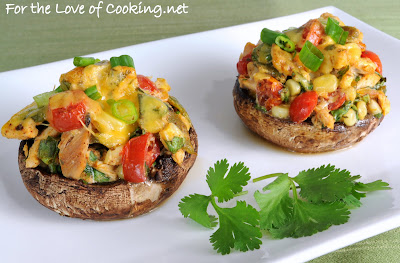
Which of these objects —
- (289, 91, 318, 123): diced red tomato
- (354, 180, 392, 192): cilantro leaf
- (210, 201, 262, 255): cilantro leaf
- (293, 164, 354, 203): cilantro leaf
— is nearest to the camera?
(210, 201, 262, 255): cilantro leaf

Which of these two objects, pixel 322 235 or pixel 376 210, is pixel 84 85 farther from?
pixel 376 210

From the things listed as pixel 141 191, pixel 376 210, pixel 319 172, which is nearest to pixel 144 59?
pixel 141 191

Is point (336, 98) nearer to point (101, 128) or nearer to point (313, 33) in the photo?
point (313, 33)

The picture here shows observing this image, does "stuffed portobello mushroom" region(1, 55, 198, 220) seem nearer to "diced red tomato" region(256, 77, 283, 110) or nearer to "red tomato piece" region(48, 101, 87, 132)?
"red tomato piece" region(48, 101, 87, 132)

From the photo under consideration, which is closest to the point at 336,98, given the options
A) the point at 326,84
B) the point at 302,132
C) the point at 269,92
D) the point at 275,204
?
the point at 326,84

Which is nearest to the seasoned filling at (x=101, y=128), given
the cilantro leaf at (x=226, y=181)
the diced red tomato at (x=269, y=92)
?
the cilantro leaf at (x=226, y=181)

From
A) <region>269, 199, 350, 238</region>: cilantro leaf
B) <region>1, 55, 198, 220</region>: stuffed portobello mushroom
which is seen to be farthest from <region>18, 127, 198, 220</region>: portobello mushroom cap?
<region>269, 199, 350, 238</region>: cilantro leaf

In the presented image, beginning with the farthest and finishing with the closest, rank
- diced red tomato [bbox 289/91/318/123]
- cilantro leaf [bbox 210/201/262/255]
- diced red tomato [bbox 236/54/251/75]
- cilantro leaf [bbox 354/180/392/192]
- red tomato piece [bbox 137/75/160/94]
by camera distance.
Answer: diced red tomato [bbox 236/54/251/75] < diced red tomato [bbox 289/91/318/123] < red tomato piece [bbox 137/75/160/94] < cilantro leaf [bbox 354/180/392/192] < cilantro leaf [bbox 210/201/262/255]
